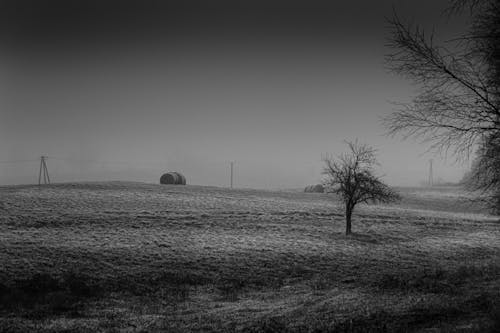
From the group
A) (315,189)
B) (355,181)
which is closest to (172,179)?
(315,189)

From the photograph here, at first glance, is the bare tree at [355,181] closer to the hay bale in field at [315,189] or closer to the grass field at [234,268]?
the grass field at [234,268]

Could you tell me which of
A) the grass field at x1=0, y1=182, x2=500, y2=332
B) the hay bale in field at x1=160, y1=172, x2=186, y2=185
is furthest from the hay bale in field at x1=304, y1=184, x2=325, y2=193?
the grass field at x1=0, y1=182, x2=500, y2=332

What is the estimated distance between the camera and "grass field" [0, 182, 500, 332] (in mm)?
11203

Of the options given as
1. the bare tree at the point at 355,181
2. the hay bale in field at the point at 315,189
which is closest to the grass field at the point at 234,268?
the bare tree at the point at 355,181

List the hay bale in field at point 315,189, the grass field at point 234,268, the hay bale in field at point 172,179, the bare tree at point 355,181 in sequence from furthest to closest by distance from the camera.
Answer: the hay bale in field at point 315,189 → the hay bale in field at point 172,179 → the bare tree at point 355,181 → the grass field at point 234,268

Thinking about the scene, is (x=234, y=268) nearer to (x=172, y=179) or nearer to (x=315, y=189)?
(x=172, y=179)

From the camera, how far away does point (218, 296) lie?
59.4 ft

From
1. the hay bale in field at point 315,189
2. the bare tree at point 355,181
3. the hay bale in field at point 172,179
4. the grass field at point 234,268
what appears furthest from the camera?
the hay bale in field at point 315,189

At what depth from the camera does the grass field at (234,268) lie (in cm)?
1120

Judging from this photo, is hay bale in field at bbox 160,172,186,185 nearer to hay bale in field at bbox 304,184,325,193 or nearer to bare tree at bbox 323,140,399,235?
hay bale in field at bbox 304,184,325,193

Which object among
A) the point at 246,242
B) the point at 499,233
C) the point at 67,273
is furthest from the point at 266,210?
the point at 67,273

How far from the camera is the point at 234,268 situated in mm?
23141

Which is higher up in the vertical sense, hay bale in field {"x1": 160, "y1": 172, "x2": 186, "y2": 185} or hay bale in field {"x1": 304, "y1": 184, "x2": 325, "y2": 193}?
hay bale in field {"x1": 160, "y1": 172, "x2": 186, "y2": 185}

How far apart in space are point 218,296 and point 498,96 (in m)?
13.8
